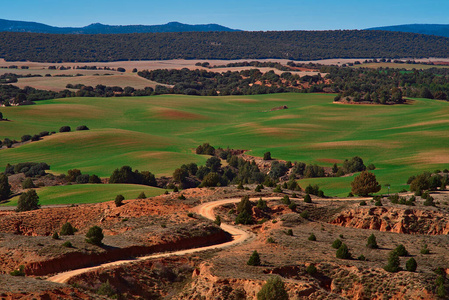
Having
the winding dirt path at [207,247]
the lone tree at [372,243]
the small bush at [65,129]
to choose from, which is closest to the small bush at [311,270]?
the winding dirt path at [207,247]

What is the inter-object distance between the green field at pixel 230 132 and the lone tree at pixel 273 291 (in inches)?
1747

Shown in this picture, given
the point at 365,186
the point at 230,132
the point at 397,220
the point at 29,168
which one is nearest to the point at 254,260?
the point at 397,220

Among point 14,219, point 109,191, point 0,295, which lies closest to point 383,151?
point 109,191

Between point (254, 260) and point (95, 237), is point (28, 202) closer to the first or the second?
point (95, 237)

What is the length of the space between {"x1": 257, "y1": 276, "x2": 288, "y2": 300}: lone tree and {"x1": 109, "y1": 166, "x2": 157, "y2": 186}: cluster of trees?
187 feet

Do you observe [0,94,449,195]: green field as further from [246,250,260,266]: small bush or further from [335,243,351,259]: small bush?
[246,250,260,266]: small bush

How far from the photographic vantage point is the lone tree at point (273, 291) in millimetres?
35219

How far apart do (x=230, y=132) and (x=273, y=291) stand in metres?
107

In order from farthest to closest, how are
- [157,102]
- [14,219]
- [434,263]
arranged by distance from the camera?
[157,102] < [14,219] < [434,263]

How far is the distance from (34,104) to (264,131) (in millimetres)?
67595

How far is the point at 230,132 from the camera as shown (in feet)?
465

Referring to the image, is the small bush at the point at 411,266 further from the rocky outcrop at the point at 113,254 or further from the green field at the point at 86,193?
the green field at the point at 86,193

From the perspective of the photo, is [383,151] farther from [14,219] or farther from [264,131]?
[14,219]

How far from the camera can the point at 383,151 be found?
112 metres
